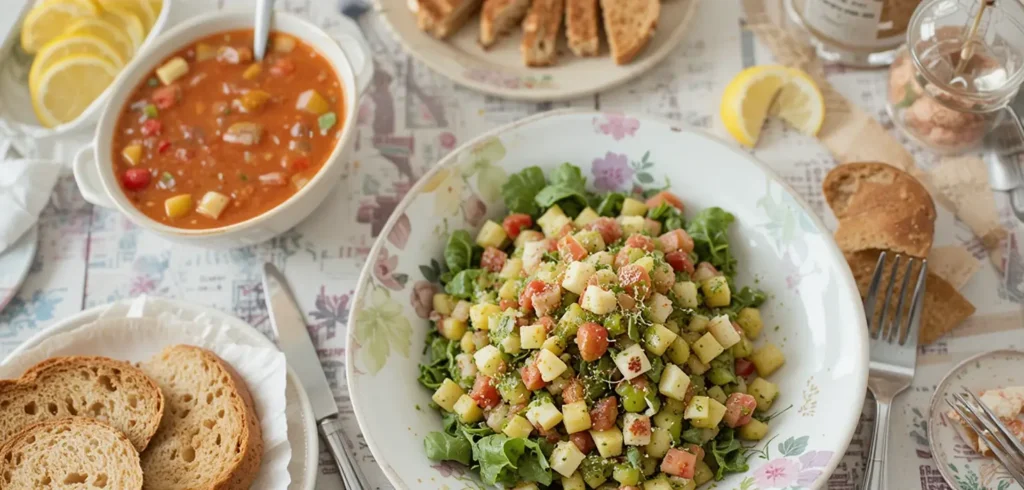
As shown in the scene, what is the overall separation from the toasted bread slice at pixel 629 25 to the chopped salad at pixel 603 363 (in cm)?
82

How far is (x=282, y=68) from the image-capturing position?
3.03m

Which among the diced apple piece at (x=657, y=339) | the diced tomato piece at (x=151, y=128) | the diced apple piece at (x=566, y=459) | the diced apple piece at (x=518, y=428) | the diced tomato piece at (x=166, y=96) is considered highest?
the diced tomato piece at (x=166, y=96)

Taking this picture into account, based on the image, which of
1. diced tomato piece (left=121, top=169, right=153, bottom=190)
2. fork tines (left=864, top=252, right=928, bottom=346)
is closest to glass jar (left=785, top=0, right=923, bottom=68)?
fork tines (left=864, top=252, right=928, bottom=346)

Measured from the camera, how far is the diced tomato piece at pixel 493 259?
8.61 ft

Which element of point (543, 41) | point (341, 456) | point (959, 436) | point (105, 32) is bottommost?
point (959, 436)

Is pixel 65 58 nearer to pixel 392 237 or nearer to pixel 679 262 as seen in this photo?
pixel 392 237

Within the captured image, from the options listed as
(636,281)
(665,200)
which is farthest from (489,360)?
(665,200)

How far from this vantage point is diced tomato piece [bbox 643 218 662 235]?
8.50 feet

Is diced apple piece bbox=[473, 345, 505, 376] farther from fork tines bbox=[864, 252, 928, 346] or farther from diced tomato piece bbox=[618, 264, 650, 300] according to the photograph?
fork tines bbox=[864, 252, 928, 346]

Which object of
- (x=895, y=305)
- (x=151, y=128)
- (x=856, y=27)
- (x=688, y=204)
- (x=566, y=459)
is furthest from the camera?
(x=856, y=27)

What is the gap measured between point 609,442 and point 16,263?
2.13 metres

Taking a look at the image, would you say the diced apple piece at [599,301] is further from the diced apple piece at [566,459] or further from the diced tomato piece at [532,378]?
the diced apple piece at [566,459]

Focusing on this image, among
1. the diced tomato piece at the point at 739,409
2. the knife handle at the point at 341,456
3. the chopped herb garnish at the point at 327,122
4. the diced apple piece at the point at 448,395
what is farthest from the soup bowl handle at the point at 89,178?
the diced tomato piece at the point at 739,409

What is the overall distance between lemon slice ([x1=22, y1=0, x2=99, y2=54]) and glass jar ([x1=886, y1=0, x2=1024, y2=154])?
114 inches
